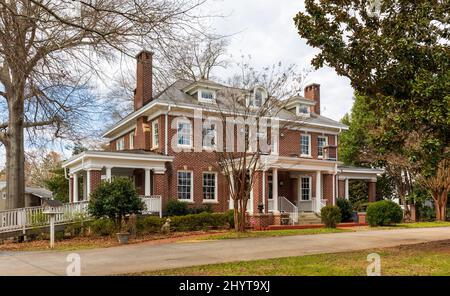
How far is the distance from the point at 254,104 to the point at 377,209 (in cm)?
817

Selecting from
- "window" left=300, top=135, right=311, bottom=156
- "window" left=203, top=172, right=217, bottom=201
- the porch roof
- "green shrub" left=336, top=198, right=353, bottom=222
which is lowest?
"green shrub" left=336, top=198, right=353, bottom=222

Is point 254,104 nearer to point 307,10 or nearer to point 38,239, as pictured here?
point 307,10

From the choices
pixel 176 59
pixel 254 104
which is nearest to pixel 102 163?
pixel 254 104

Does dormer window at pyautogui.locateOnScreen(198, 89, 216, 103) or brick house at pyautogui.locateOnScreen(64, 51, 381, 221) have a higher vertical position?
dormer window at pyautogui.locateOnScreen(198, 89, 216, 103)

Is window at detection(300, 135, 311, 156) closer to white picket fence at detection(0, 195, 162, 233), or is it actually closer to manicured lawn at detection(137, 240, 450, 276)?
white picket fence at detection(0, 195, 162, 233)

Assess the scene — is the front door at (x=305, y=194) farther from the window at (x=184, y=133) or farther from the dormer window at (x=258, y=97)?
the dormer window at (x=258, y=97)

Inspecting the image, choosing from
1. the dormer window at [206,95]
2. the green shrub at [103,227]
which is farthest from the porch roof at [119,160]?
the dormer window at [206,95]

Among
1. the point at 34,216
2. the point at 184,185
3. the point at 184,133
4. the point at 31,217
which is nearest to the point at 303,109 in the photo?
the point at 184,133

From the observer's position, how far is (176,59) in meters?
8.38

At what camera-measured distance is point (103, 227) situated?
18.5m

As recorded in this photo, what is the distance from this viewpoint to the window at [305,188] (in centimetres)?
2812

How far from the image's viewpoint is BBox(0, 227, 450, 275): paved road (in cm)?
1012

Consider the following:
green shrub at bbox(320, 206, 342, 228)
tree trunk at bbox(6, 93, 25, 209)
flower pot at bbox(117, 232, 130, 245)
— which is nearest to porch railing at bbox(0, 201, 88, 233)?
tree trunk at bbox(6, 93, 25, 209)

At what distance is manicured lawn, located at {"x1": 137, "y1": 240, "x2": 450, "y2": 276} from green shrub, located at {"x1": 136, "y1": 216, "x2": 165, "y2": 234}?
886 cm
